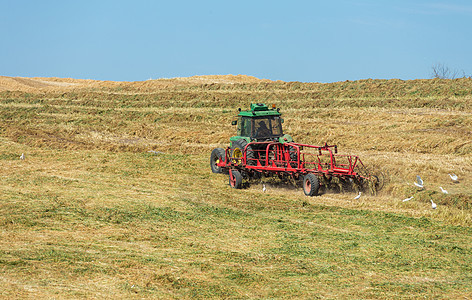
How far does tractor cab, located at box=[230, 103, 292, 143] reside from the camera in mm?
16859

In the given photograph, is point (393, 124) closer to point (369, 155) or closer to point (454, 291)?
point (369, 155)

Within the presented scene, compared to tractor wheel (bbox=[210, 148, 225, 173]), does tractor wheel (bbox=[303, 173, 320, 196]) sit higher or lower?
lower

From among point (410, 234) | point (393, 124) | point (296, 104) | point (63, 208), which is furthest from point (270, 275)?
point (296, 104)

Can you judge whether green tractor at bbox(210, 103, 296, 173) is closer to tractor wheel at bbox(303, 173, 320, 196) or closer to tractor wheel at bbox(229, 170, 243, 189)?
tractor wheel at bbox(229, 170, 243, 189)

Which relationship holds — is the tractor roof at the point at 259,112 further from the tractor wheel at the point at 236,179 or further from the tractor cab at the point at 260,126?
the tractor wheel at the point at 236,179

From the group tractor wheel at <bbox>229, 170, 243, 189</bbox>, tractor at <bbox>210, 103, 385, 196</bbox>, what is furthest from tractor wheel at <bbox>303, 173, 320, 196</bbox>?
tractor wheel at <bbox>229, 170, 243, 189</bbox>

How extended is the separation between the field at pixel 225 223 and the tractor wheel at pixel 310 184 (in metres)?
0.24

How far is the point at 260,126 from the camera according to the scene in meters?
17.0

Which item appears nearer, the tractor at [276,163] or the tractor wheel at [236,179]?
the tractor at [276,163]

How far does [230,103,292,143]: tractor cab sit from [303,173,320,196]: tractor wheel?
7.46 feet

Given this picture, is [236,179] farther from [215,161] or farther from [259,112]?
[215,161]

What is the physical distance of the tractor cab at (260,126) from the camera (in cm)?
1686

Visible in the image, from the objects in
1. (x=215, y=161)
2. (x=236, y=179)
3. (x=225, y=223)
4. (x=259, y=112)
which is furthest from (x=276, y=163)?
(x=225, y=223)

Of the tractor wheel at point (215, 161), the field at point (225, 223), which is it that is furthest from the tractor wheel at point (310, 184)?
the tractor wheel at point (215, 161)
